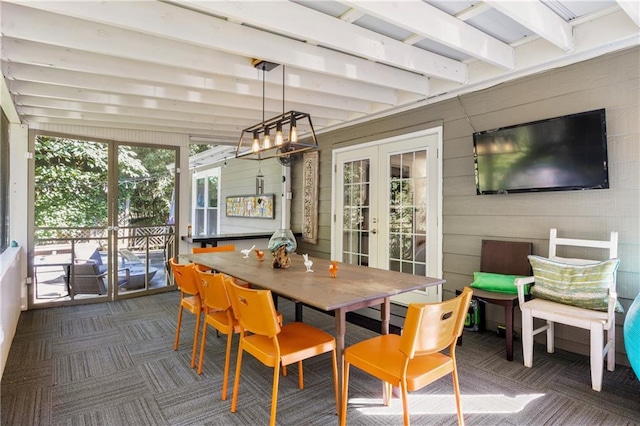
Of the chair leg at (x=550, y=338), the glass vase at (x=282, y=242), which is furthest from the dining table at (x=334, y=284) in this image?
the chair leg at (x=550, y=338)

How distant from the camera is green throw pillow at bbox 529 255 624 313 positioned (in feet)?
8.32

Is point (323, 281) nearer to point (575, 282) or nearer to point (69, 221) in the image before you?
point (575, 282)

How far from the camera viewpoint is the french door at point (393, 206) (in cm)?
411

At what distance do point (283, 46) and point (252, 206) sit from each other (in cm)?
477

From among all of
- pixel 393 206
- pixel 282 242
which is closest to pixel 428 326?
pixel 282 242

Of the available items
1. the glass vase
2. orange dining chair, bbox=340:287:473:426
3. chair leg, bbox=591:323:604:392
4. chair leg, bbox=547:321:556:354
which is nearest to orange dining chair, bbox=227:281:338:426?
orange dining chair, bbox=340:287:473:426

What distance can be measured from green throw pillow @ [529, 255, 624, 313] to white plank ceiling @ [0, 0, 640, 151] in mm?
1668

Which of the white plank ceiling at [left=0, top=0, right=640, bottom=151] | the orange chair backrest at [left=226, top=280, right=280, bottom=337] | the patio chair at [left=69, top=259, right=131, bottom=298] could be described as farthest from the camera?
the patio chair at [left=69, top=259, right=131, bottom=298]

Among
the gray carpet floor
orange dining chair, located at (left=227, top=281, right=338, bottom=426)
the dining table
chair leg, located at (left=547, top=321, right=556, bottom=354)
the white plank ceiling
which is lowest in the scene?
the gray carpet floor

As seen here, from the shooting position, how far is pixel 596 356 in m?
2.44

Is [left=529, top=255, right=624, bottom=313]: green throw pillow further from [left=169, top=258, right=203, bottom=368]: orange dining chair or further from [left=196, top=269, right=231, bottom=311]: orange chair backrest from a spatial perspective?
[left=169, top=258, right=203, bottom=368]: orange dining chair

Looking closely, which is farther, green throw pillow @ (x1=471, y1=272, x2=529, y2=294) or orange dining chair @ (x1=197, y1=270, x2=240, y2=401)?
green throw pillow @ (x1=471, y1=272, x2=529, y2=294)

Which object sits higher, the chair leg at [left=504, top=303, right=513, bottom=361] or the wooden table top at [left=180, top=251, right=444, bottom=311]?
the wooden table top at [left=180, top=251, right=444, bottom=311]

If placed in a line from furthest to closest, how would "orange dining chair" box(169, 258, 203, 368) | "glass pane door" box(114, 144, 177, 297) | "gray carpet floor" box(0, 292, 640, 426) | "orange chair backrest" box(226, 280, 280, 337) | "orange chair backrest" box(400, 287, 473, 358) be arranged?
"glass pane door" box(114, 144, 177, 297)
"orange dining chair" box(169, 258, 203, 368)
"gray carpet floor" box(0, 292, 640, 426)
"orange chair backrest" box(226, 280, 280, 337)
"orange chair backrest" box(400, 287, 473, 358)
